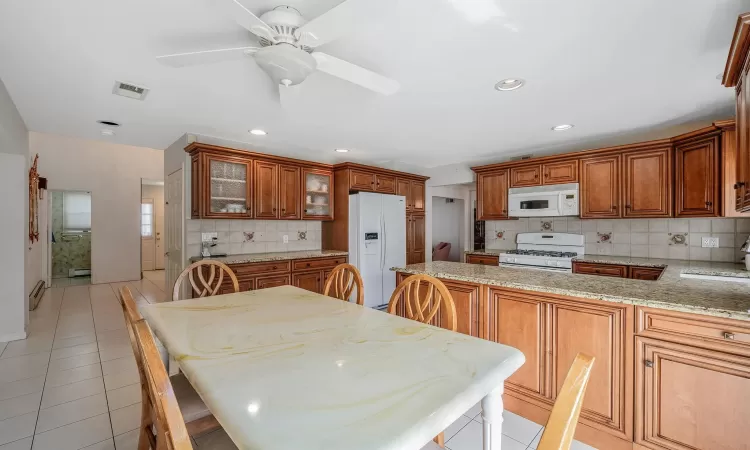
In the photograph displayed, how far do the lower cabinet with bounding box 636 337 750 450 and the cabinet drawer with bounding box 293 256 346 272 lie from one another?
3175 millimetres

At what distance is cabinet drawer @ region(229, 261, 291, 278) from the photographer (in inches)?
133

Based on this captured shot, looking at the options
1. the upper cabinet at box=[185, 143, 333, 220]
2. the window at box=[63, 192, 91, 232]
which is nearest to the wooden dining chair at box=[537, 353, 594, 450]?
the upper cabinet at box=[185, 143, 333, 220]

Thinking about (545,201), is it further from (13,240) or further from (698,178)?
(13,240)

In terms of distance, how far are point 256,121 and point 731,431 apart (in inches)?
147

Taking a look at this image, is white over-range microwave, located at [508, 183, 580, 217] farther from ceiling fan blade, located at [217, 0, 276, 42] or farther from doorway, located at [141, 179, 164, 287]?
doorway, located at [141, 179, 164, 287]

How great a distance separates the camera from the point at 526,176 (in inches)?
166

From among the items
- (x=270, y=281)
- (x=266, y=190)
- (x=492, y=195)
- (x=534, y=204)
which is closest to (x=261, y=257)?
(x=270, y=281)

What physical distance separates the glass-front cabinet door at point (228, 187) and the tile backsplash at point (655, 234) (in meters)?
3.67

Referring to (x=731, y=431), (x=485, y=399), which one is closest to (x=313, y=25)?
(x=485, y=399)

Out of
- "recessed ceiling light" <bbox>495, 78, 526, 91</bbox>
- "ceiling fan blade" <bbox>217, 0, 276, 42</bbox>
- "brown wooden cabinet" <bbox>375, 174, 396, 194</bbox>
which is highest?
"recessed ceiling light" <bbox>495, 78, 526, 91</bbox>

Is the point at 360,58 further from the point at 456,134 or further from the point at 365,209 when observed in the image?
the point at 365,209

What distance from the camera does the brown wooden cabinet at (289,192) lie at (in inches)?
159

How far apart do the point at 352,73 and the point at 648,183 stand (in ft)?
11.2

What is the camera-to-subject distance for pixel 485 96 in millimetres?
2510
